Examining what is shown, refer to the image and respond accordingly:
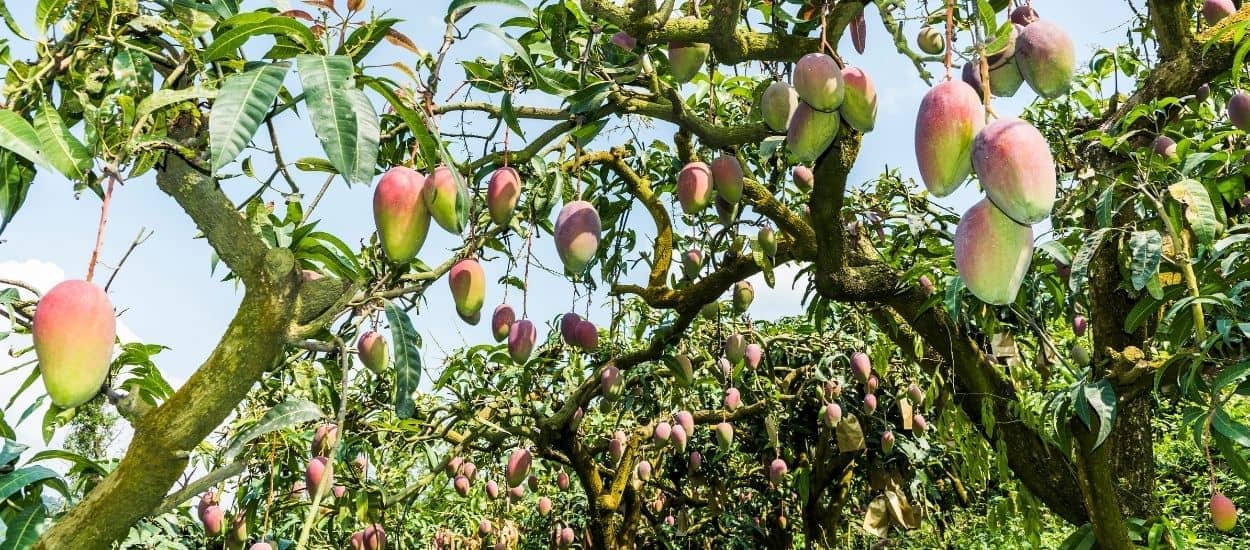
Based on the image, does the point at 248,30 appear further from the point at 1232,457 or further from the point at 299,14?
the point at 1232,457

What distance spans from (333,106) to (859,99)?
648 millimetres

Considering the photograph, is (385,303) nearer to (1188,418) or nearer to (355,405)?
(1188,418)

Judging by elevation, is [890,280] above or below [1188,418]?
above

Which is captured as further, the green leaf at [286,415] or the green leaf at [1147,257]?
the green leaf at [1147,257]

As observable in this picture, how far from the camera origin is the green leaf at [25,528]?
94 cm

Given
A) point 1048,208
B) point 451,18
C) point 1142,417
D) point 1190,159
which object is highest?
point 1190,159

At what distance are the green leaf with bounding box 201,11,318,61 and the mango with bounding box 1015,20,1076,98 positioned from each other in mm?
709

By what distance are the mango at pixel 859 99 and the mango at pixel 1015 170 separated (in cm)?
44

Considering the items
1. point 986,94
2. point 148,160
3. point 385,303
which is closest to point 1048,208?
point 986,94

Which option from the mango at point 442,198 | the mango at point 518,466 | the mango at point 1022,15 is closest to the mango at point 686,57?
the mango at point 1022,15

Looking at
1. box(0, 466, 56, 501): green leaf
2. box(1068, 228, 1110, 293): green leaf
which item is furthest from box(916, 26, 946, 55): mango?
box(0, 466, 56, 501): green leaf

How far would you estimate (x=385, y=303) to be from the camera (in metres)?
0.96

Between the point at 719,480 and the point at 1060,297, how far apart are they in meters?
2.29

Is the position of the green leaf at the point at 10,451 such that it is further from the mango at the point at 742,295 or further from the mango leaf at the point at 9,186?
the mango at the point at 742,295
